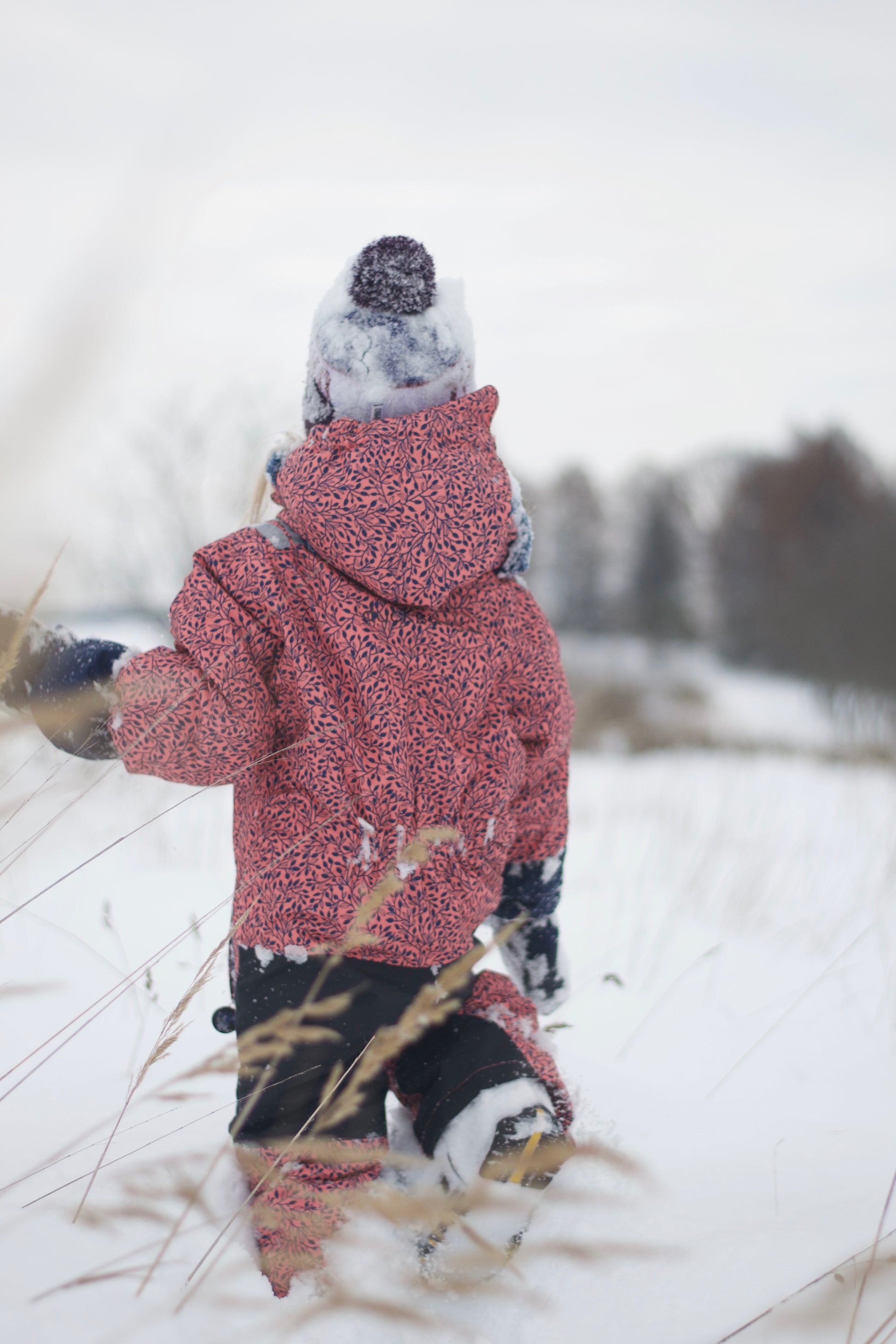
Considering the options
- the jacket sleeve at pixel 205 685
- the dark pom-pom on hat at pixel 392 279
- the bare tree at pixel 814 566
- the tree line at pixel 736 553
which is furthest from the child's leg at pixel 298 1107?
the tree line at pixel 736 553

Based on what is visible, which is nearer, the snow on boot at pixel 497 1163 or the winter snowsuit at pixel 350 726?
the snow on boot at pixel 497 1163

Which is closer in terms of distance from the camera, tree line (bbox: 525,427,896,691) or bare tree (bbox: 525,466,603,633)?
tree line (bbox: 525,427,896,691)

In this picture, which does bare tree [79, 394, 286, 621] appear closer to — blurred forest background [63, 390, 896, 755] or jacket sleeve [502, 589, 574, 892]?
jacket sleeve [502, 589, 574, 892]

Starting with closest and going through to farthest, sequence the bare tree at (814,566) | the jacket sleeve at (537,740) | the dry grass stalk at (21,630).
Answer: the dry grass stalk at (21,630), the jacket sleeve at (537,740), the bare tree at (814,566)

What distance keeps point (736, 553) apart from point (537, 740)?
23.2m

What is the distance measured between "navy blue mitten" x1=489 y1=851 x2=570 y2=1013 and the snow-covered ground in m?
0.18

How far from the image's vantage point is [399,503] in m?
1.14

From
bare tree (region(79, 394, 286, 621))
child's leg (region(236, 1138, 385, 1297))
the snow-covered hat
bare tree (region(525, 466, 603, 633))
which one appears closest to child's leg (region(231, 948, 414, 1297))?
child's leg (region(236, 1138, 385, 1297))

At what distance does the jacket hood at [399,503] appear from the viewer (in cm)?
113

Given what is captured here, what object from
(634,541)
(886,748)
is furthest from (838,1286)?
(634,541)

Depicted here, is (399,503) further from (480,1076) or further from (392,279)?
(480,1076)

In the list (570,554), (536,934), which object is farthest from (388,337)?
(570,554)

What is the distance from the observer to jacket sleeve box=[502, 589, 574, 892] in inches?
53.0

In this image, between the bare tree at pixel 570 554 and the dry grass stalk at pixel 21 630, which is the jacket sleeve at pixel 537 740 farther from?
the bare tree at pixel 570 554
